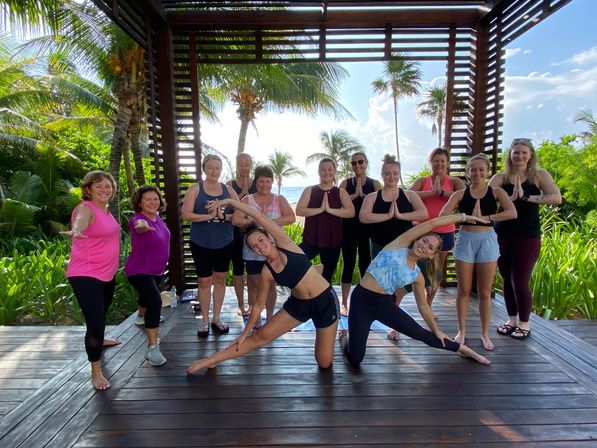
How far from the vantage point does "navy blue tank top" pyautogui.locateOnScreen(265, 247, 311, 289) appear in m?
2.46

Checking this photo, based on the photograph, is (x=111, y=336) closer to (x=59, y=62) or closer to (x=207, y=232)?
(x=207, y=232)

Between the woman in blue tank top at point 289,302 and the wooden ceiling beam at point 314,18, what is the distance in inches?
107

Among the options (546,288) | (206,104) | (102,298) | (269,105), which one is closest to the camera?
(102,298)

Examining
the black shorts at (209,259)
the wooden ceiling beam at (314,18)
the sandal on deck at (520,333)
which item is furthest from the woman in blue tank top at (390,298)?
the wooden ceiling beam at (314,18)

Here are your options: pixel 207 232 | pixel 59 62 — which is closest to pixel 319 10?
pixel 207 232

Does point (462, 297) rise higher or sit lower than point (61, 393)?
higher

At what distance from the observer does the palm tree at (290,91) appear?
44.0ft

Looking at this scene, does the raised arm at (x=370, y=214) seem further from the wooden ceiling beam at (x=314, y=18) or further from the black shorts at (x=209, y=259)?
the wooden ceiling beam at (x=314, y=18)

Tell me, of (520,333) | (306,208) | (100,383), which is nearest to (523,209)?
(520,333)

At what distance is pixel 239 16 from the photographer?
163 inches

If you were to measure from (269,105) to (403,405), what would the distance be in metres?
15.3

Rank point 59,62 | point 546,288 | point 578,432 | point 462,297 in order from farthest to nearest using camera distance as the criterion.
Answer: point 59,62 < point 546,288 < point 462,297 < point 578,432

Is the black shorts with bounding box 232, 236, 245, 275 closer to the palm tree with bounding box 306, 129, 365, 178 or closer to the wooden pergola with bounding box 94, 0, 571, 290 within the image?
the wooden pergola with bounding box 94, 0, 571, 290

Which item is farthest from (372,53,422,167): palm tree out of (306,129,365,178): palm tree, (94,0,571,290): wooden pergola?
(94,0,571,290): wooden pergola
